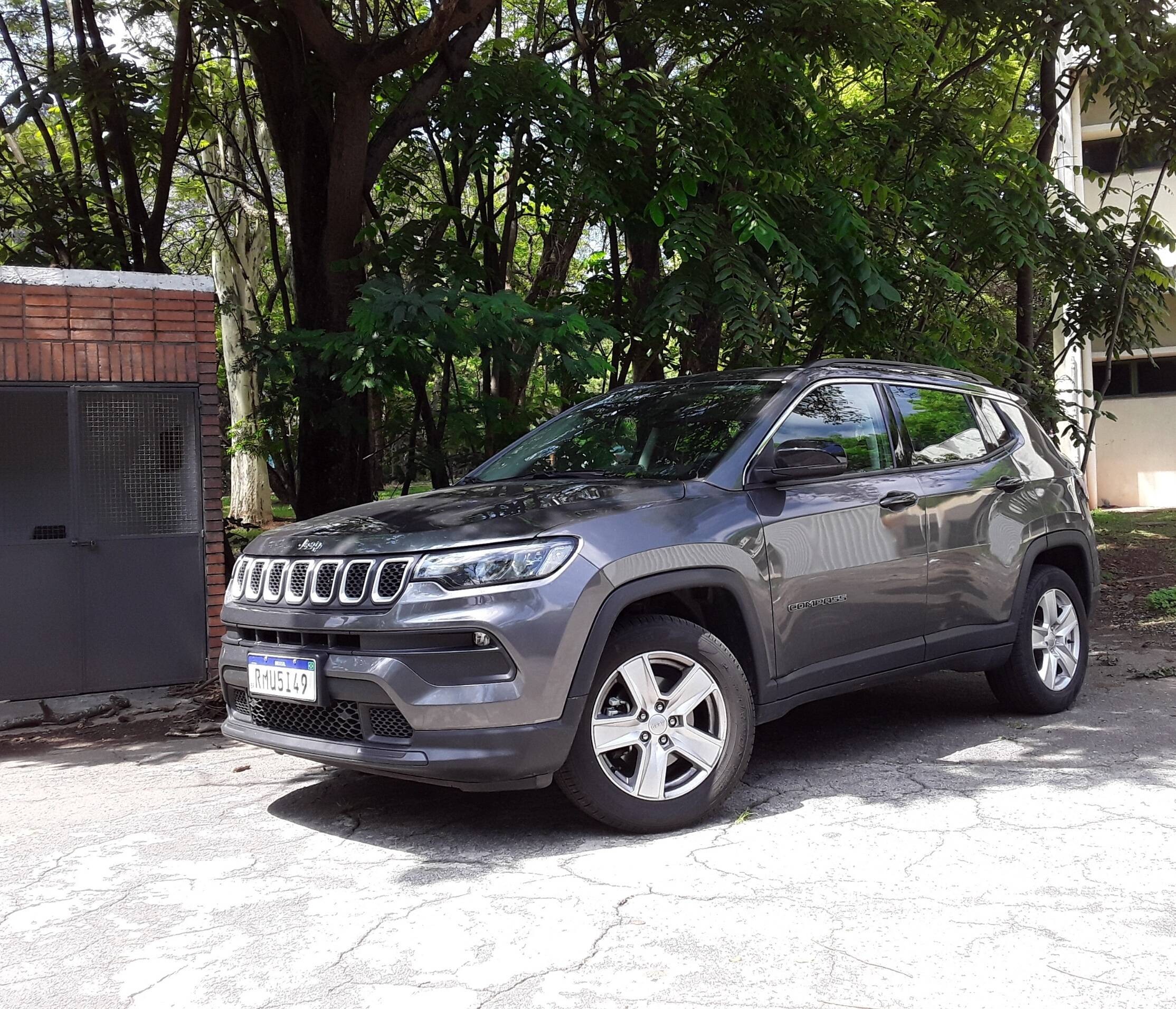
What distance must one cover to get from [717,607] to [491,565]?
3.52ft

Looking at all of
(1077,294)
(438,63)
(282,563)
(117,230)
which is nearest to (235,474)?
(117,230)

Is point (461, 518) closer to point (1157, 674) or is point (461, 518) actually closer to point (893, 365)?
point (893, 365)

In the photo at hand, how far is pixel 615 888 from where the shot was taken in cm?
385

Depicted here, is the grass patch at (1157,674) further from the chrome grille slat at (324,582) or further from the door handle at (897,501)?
the chrome grille slat at (324,582)

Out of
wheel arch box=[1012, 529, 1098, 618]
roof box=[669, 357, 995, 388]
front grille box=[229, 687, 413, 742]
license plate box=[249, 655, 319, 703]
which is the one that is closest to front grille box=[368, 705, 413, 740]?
front grille box=[229, 687, 413, 742]

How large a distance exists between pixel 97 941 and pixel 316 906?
63cm

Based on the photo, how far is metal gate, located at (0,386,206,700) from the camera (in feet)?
24.1

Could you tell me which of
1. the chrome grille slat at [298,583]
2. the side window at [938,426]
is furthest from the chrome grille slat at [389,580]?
the side window at [938,426]

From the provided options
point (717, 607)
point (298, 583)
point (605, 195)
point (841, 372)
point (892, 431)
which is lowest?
point (717, 607)

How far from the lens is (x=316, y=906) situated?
3.76m

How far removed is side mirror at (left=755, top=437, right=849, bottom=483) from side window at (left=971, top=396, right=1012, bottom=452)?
5.15 ft

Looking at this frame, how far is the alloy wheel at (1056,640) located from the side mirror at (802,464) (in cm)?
188

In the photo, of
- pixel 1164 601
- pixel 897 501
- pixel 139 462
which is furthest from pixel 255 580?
pixel 1164 601

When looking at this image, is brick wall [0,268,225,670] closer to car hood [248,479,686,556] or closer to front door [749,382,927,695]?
car hood [248,479,686,556]
